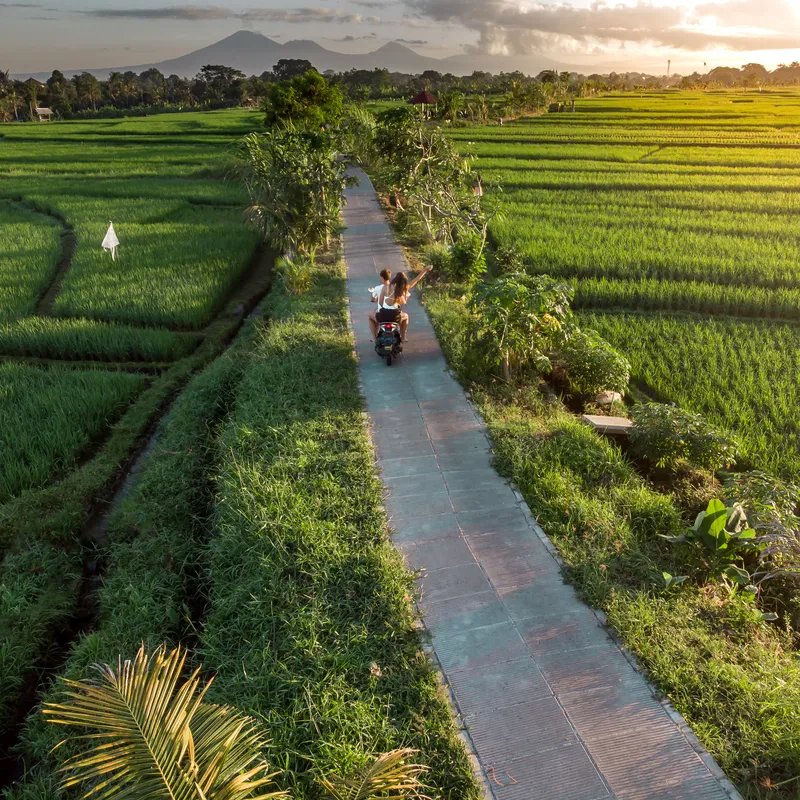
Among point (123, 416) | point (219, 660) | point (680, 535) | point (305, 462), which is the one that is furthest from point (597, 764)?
point (123, 416)

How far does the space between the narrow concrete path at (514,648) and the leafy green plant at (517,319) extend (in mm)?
950

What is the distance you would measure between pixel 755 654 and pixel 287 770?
106 inches

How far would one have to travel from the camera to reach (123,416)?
695 centimetres

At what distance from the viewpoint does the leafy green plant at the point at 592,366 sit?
21.7ft

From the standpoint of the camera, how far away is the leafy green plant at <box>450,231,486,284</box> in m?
9.27

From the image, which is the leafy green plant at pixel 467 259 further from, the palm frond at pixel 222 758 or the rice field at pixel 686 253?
the palm frond at pixel 222 758

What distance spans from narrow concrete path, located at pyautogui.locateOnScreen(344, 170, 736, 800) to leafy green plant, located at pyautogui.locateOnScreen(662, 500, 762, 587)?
1027 mm

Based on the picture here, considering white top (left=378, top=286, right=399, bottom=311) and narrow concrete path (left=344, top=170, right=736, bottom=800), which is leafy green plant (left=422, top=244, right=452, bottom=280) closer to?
white top (left=378, top=286, right=399, bottom=311)

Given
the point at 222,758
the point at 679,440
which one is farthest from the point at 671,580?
the point at 222,758

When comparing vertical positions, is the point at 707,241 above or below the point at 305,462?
above

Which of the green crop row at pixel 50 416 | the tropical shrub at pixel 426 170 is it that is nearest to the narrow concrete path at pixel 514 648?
the green crop row at pixel 50 416

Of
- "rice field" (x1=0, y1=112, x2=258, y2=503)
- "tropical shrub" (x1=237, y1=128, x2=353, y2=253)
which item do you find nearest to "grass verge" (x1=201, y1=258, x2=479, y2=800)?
"rice field" (x1=0, y1=112, x2=258, y2=503)

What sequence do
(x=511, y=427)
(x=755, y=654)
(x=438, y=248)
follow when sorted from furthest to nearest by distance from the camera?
(x=438, y=248) → (x=511, y=427) → (x=755, y=654)

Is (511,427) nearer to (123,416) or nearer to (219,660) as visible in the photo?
(219,660)
